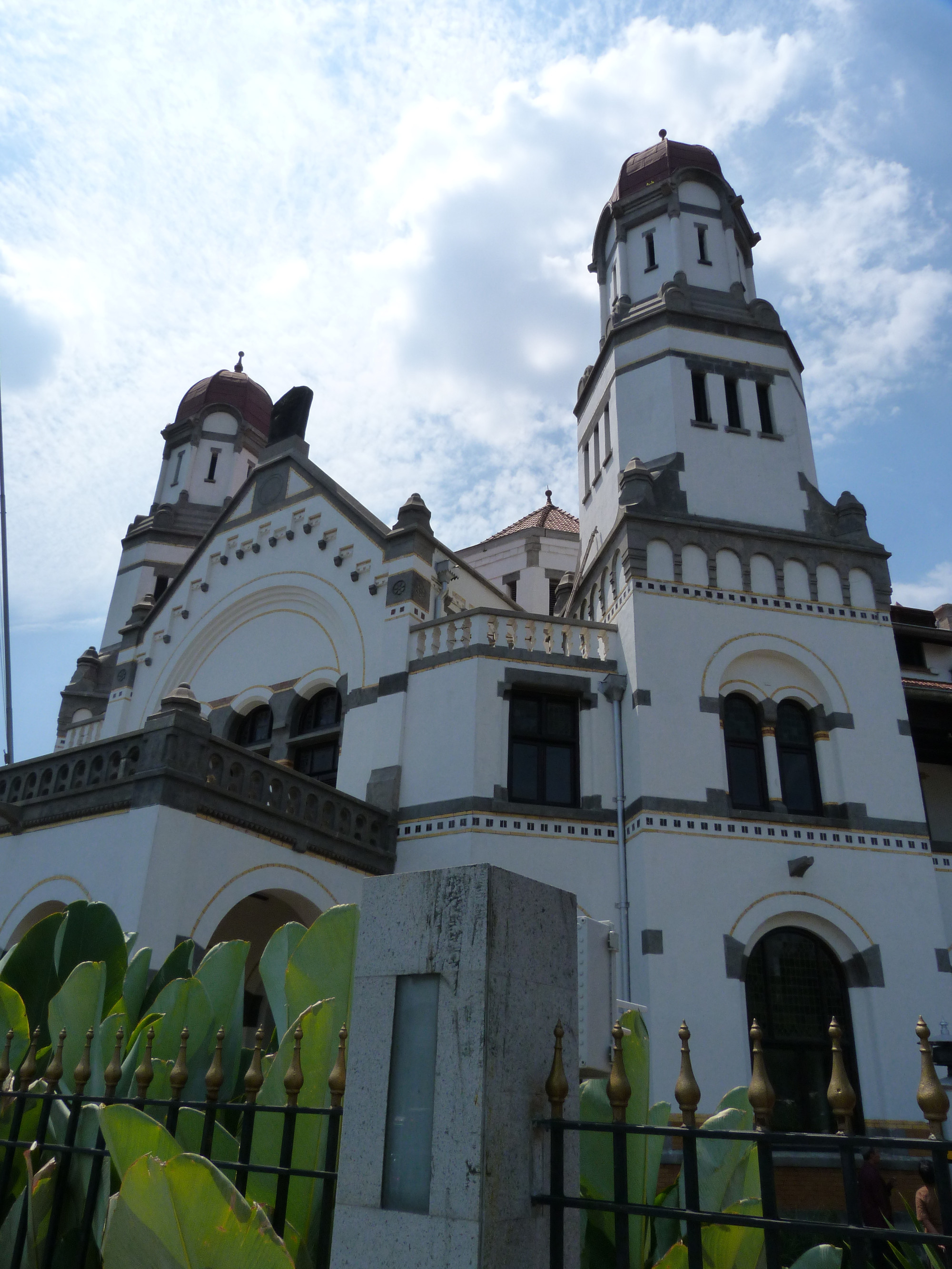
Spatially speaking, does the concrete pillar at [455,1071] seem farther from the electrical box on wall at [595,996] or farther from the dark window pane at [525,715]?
the dark window pane at [525,715]

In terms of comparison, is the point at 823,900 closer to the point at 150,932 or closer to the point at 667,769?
the point at 667,769

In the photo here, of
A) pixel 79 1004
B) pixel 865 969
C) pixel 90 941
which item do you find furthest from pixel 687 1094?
pixel 865 969

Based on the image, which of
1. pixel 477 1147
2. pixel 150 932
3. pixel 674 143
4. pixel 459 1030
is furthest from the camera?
pixel 674 143

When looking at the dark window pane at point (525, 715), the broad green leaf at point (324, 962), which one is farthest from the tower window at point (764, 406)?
the broad green leaf at point (324, 962)

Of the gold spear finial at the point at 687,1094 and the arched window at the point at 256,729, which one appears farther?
the arched window at the point at 256,729

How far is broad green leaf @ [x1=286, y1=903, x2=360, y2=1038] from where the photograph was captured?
5.00 metres

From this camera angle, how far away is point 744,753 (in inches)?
649

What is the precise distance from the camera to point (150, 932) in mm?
11789

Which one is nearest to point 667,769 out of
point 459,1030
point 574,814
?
point 574,814

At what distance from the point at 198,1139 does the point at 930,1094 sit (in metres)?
3.46

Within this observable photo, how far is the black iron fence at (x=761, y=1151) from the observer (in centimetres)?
275

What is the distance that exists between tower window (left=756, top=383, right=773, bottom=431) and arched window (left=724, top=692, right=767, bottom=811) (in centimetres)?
635

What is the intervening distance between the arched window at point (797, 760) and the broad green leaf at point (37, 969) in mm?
12407

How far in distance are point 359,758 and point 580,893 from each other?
15.1ft
